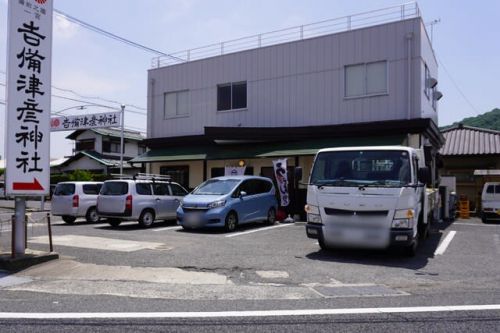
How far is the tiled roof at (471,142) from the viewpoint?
88.9 ft

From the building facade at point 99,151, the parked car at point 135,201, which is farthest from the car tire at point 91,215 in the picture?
the building facade at point 99,151

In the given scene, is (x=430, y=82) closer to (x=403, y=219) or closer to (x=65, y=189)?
(x=403, y=219)

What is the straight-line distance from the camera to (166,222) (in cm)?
1866

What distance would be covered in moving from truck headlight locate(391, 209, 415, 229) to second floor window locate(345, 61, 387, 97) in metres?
10.9

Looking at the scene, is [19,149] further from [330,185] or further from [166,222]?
[166,222]

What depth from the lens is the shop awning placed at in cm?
1889

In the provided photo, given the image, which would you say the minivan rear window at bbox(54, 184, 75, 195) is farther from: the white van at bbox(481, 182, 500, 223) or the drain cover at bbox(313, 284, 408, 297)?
the white van at bbox(481, 182, 500, 223)

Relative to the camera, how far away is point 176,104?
84.7ft

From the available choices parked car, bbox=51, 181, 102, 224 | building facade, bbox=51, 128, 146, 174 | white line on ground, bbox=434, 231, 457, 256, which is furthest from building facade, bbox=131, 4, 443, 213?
building facade, bbox=51, 128, 146, 174

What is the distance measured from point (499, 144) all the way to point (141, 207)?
69.4 ft

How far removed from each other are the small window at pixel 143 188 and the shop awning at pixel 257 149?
476cm

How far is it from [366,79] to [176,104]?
414 inches

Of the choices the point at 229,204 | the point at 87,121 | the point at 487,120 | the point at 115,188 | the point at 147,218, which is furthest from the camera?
the point at 487,120

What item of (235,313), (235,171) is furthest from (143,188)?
(235,313)
